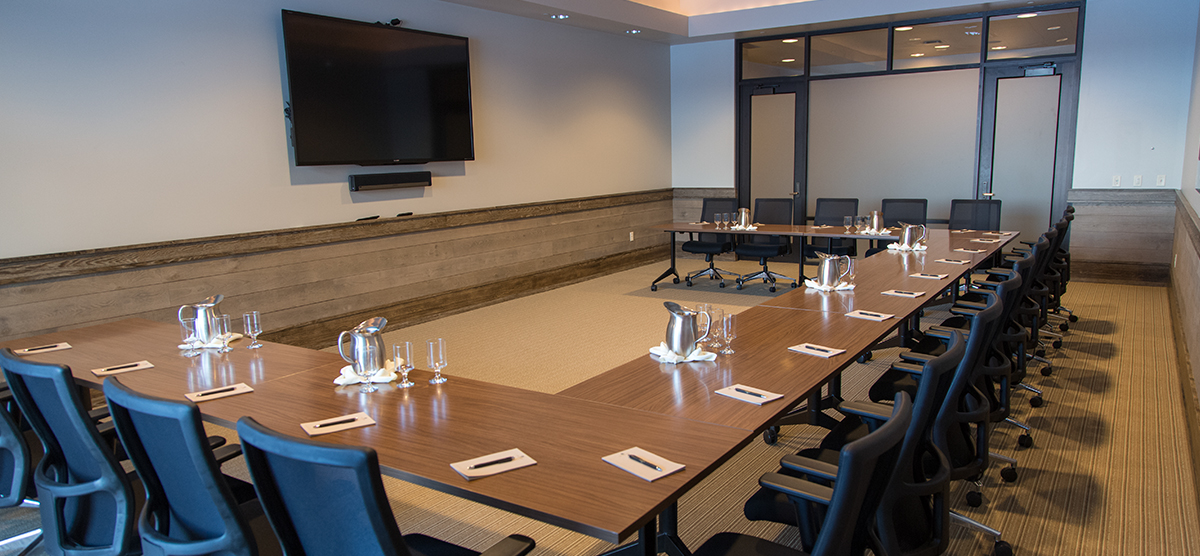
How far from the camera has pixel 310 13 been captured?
564cm

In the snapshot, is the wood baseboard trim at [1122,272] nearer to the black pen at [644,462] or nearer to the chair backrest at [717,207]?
the chair backrest at [717,207]

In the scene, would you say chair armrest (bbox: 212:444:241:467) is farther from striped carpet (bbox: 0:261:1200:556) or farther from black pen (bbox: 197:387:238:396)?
striped carpet (bbox: 0:261:1200:556)

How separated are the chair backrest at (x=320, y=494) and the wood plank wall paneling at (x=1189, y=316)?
3425mm

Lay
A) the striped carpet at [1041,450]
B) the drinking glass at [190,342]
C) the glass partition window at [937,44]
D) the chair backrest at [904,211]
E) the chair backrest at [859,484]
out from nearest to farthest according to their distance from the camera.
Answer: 1. the chair backrest at [859,484]
2. the striped carpet at [1041,450]
3. the drinking glass at [190,342]
4. the chair backrest at [904,211]
5. the glass partition window at [937,44]

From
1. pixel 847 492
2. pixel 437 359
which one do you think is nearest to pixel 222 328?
pixel 437 359

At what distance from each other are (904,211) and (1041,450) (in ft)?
15.1

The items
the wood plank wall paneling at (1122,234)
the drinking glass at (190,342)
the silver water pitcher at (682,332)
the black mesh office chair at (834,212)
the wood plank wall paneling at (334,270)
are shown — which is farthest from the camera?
the black mesh office chair at (834,212)

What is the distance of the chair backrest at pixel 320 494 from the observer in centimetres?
145

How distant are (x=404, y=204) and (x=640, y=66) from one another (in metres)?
4.26

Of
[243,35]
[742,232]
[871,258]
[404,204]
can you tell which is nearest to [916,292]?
[871,258]

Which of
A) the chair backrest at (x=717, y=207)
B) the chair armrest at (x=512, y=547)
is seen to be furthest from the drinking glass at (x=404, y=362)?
the chair backrest at (x=717, y=207)

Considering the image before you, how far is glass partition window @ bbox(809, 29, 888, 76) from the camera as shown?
8.90 meters

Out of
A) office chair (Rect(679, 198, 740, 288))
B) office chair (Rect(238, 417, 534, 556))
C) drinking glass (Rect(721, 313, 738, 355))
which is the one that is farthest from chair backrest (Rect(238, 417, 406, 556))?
office chair (Rect(679, 198, 740, 288))

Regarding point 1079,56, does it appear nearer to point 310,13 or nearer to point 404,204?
point 404,204
